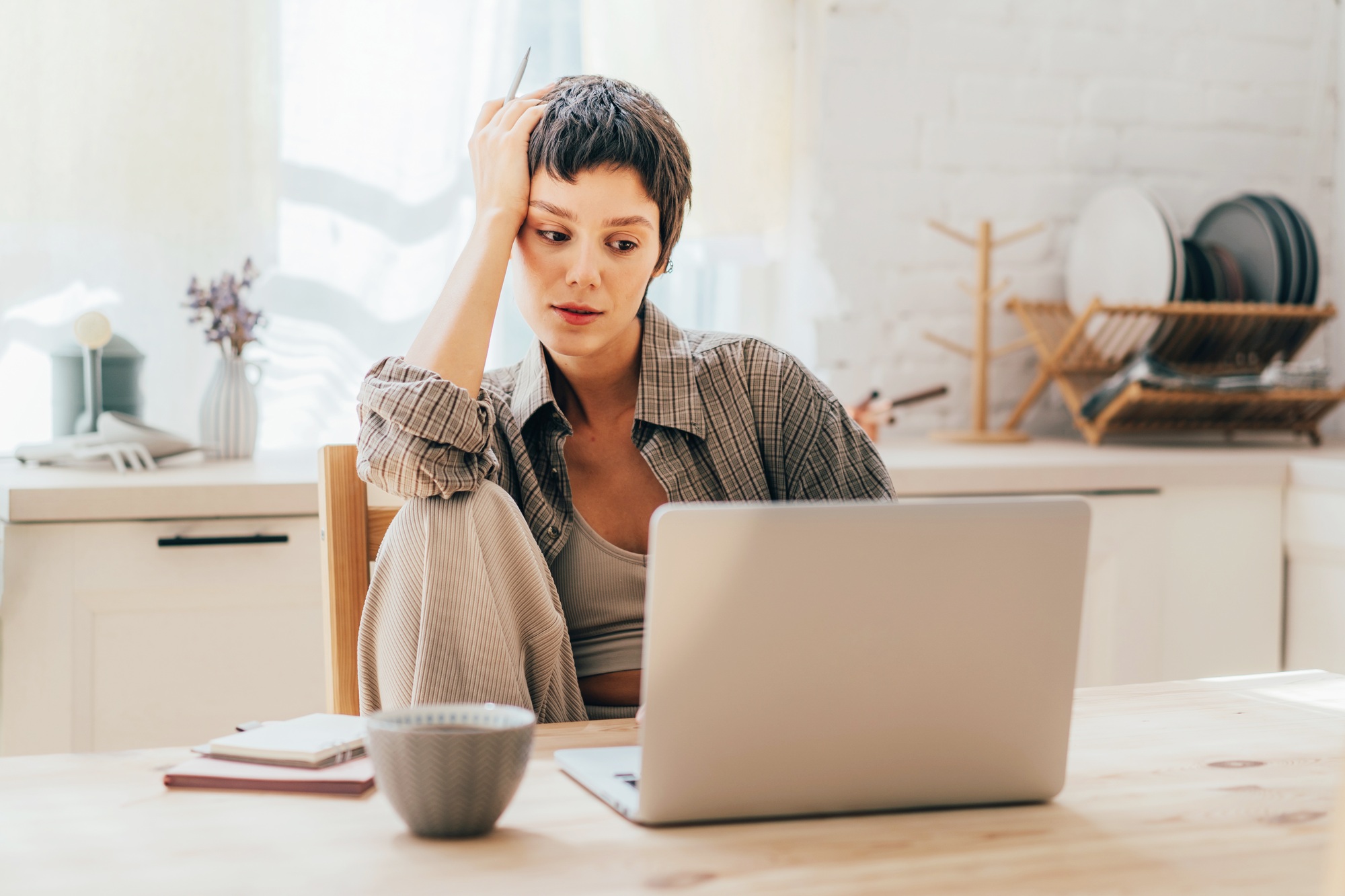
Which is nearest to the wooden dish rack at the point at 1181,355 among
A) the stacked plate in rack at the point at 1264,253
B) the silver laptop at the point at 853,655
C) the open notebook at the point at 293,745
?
the stacked plate in rack at the point at 1264,253

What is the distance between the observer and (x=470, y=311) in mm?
1163

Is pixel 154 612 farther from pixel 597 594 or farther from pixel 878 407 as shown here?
pixel 878 407

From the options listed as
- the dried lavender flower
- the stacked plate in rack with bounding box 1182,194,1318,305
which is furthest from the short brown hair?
the stacked plate in rack with bounding box 1182,194,1318,305

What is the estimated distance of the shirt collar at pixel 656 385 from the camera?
124cm

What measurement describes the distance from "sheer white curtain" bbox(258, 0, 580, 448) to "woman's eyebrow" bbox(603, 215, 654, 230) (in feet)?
3.69

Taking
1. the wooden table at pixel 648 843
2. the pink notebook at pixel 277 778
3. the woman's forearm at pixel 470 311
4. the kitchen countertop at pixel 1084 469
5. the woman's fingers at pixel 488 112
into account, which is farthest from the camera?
the kitchen countertop at pixel 1084 469

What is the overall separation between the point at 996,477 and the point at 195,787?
147cm

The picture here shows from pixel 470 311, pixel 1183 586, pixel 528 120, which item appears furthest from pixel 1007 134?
pixel 470 311

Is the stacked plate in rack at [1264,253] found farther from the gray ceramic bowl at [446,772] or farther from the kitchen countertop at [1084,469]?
the gray ceramic bowl at [446,772]

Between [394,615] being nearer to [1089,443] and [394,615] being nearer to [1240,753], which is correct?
[1240,753]

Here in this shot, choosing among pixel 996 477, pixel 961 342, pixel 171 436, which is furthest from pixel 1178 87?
pixel 171 436

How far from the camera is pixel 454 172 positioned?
2.23m

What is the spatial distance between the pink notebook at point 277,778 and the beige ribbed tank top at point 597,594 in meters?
0.50

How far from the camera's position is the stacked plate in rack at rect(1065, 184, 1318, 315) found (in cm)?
230
